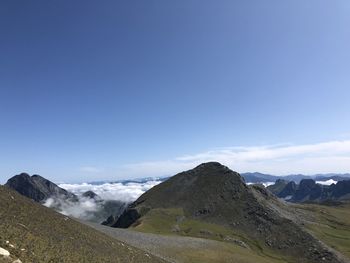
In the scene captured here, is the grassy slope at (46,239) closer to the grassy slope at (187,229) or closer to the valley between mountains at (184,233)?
the valley between mountains at (184,233)

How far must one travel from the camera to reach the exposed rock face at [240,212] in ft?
459

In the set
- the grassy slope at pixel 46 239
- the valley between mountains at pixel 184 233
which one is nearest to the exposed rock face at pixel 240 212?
the valley between mountains at pixel 184 233

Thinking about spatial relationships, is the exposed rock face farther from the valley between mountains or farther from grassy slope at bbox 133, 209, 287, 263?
grassy slope at bbox 133, 209, 287, 263

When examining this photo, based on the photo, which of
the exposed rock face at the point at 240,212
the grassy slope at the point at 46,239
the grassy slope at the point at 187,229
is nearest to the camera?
the grassy slope at the point at 46,239

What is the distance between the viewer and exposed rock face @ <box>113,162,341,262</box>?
139875 millimetres

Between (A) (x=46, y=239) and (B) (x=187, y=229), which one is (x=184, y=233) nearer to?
(B) (x=187, y=229)

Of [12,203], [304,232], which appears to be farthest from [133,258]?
[304,232]

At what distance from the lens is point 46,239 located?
3834 cm

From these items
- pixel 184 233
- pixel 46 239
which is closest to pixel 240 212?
pixel 184 233

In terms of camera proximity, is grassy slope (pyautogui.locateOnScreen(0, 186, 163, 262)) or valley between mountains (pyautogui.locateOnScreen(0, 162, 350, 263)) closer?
grassy slope (pyautogui.locateOnScreen(0, 186, 163, 262))

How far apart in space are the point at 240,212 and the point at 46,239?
13926 centimetres

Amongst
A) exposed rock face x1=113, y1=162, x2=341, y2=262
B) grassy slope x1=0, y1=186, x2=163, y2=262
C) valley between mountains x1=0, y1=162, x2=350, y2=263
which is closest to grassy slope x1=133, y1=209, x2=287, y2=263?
valley between mountains x1=0, y1=162, x2=350, y2=263

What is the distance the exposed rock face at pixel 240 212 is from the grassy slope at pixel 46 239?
A: 9814 cm

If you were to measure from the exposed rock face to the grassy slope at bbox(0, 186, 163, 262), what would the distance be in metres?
98.1
